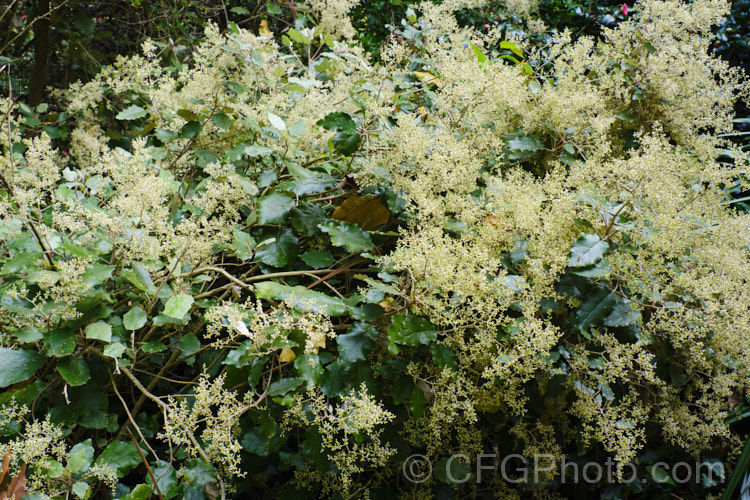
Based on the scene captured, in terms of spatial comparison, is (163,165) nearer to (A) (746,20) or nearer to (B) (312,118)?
(B) (312,118)

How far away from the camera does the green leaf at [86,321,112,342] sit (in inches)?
51.7

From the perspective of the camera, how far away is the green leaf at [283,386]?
4.33 feet

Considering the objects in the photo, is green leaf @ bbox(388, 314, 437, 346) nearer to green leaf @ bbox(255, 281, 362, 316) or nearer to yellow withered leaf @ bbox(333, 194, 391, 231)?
green leaf @ bbox(255, 281, 362, 316)

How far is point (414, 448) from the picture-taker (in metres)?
1.57

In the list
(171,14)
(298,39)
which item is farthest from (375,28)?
(298,39)

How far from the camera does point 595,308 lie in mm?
1470

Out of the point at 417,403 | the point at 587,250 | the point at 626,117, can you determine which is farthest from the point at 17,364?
the point at 626,117

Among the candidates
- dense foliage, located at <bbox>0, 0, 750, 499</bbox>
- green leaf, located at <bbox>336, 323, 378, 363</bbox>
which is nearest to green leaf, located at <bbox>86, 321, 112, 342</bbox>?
dense foliage, located at <bbox>0, 0, 750, 499</bbox>

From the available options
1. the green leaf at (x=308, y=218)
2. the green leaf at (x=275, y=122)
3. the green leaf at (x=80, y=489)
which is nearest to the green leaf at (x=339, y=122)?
the green leaf at (x=275, y=122)

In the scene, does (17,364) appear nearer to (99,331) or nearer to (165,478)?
(99,331)

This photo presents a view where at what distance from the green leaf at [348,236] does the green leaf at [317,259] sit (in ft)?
0.30

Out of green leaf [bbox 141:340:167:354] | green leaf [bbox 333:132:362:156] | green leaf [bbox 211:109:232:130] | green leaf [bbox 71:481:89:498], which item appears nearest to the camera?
green leaf [bbox 71:481:89:498]

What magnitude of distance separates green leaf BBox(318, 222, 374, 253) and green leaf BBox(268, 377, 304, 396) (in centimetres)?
42

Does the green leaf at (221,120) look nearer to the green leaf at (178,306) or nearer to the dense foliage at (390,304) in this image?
the dense foliage at (390,304)
